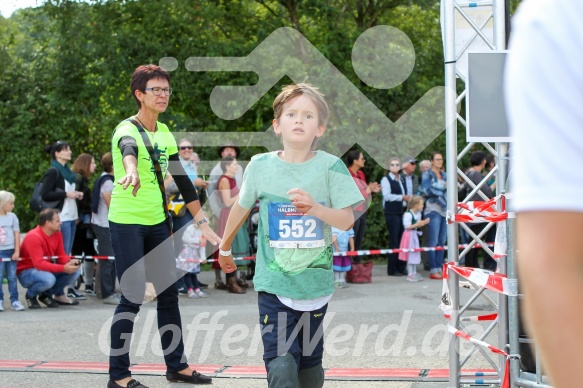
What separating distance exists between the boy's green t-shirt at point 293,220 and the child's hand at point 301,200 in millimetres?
254

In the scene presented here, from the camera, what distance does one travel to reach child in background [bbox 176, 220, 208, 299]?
10773 mm

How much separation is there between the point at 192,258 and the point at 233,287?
0.62 metres

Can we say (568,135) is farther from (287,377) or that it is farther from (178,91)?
(178,91)

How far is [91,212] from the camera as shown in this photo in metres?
11.1

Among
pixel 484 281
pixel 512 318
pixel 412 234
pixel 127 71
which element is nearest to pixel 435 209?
pixel 412 234

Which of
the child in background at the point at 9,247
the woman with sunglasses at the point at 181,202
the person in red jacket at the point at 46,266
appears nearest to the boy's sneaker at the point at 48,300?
the person in red jacket at the point at 46,266

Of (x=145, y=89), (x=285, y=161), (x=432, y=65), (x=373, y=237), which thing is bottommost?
(x=373, y=237)

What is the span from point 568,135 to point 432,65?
18597 mm

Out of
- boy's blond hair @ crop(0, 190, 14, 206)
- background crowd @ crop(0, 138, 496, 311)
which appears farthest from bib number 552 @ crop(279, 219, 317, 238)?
boy's blond hair @ crop(0, 190, 14, 206)

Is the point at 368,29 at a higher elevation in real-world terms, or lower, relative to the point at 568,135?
higher

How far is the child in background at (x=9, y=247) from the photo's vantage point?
390 inches

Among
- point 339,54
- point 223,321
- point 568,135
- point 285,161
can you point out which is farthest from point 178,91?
point 568,135

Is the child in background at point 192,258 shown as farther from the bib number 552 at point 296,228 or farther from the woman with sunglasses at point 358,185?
the bib number 552 at point 296,228

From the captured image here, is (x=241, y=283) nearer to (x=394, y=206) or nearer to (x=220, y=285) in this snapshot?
(x=220, y=285)
